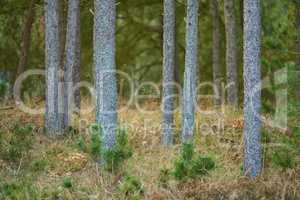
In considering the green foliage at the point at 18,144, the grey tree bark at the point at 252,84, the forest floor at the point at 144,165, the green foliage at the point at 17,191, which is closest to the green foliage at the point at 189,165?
the forest floor at the point at 144,165

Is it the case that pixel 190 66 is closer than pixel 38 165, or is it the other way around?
pixel 38 165

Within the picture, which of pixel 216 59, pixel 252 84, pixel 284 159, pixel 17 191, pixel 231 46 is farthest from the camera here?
pixel 216 59

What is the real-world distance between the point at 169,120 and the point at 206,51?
1096 cm

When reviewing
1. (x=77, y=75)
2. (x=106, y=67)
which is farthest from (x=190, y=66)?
(x=77, y=75)

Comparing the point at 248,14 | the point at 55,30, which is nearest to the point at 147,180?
the point at 248,14

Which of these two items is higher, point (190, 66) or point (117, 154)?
point (190, 66)

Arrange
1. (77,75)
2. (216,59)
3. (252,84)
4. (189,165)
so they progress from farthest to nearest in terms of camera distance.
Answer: (216,59) → (77,75) → (252,84) → (189,165)

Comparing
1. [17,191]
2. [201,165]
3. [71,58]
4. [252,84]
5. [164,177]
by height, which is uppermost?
[71,58]

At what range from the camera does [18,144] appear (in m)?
15.3

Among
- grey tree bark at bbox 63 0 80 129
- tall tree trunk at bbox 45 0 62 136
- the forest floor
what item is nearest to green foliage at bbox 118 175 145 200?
the forest floor

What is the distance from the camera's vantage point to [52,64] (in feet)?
54.7

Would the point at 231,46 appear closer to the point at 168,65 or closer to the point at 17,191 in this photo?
the point at 168,65

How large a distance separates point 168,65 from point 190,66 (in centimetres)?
75

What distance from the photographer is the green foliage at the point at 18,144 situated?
14836 mm
